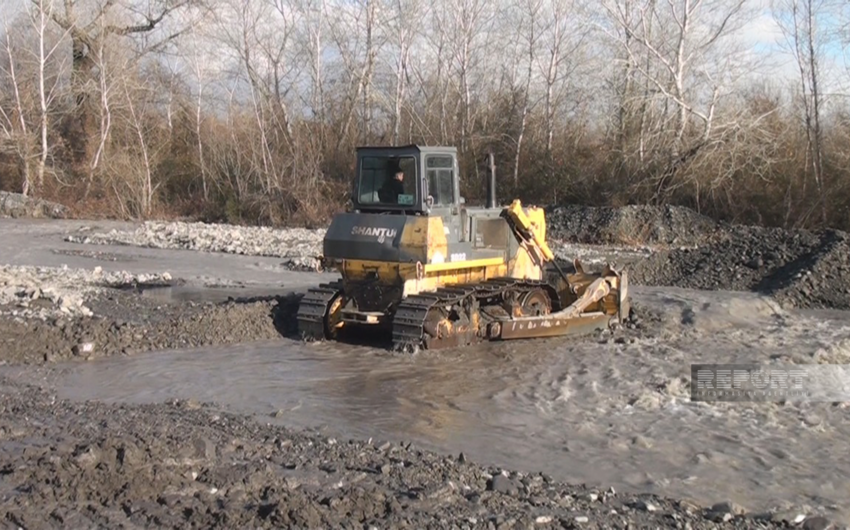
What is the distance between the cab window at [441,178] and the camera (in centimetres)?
1190

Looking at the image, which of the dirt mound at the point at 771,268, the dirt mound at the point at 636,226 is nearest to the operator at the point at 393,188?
the dirt mound at the point at 771,268

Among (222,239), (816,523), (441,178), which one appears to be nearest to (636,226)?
(222,239)

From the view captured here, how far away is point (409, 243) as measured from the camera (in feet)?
38.3

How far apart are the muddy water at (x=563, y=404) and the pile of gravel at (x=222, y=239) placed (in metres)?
10.1

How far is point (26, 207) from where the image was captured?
33375 mm

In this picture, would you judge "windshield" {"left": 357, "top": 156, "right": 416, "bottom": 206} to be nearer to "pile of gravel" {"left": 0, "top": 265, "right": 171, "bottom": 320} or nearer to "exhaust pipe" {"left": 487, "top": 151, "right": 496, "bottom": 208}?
"exhaust pipe" {"left": 487, "top": 151, "right": 496, "bottom": 208}

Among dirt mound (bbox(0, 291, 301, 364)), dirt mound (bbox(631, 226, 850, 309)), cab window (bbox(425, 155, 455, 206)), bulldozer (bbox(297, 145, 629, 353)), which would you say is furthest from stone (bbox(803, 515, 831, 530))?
dirt mound (bbox(631, 226, 850, 309))

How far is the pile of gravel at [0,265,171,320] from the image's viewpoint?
13.3 meters

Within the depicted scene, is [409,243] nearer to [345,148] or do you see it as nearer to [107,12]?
[345,148]

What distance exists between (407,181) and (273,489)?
6660 mm

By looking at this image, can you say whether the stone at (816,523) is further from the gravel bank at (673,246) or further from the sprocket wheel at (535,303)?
the gravel bank at (673,246)

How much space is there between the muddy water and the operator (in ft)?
6.80

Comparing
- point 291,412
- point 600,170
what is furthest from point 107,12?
point 291,412

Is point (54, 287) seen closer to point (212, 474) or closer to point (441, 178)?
point (441, 178)
